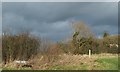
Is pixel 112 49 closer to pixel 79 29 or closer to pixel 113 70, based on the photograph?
pixel 79 29

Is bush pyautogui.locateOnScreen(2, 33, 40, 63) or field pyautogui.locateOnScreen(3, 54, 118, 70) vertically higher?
bush pyautogui.locateOnScreen(2, 33, 40, 63)

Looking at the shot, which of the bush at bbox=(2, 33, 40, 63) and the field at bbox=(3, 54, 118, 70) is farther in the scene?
the bush at bbox=(2, 33, 40, 63)

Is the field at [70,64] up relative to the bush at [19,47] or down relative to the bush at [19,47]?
down

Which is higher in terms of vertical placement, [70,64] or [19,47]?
[19,47]

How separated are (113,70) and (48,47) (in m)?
4.64

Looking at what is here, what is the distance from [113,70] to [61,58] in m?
4.68

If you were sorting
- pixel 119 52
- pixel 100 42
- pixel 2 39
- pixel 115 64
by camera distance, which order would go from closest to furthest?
1. pixel 115 64
2. pixel 2 39
3. pixel 119 52
4. pixel 100 42

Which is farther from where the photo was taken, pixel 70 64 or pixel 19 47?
pixel 19 47

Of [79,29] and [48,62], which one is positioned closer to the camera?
[48,62]

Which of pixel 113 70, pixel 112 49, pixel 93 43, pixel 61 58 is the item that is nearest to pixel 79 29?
pixel 93 43

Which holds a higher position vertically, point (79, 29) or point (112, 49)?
point (79, 29)

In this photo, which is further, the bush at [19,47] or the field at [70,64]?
the bush at [19,47]

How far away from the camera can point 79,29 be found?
34.6 m

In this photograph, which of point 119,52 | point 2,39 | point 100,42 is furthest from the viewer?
point 100,42
